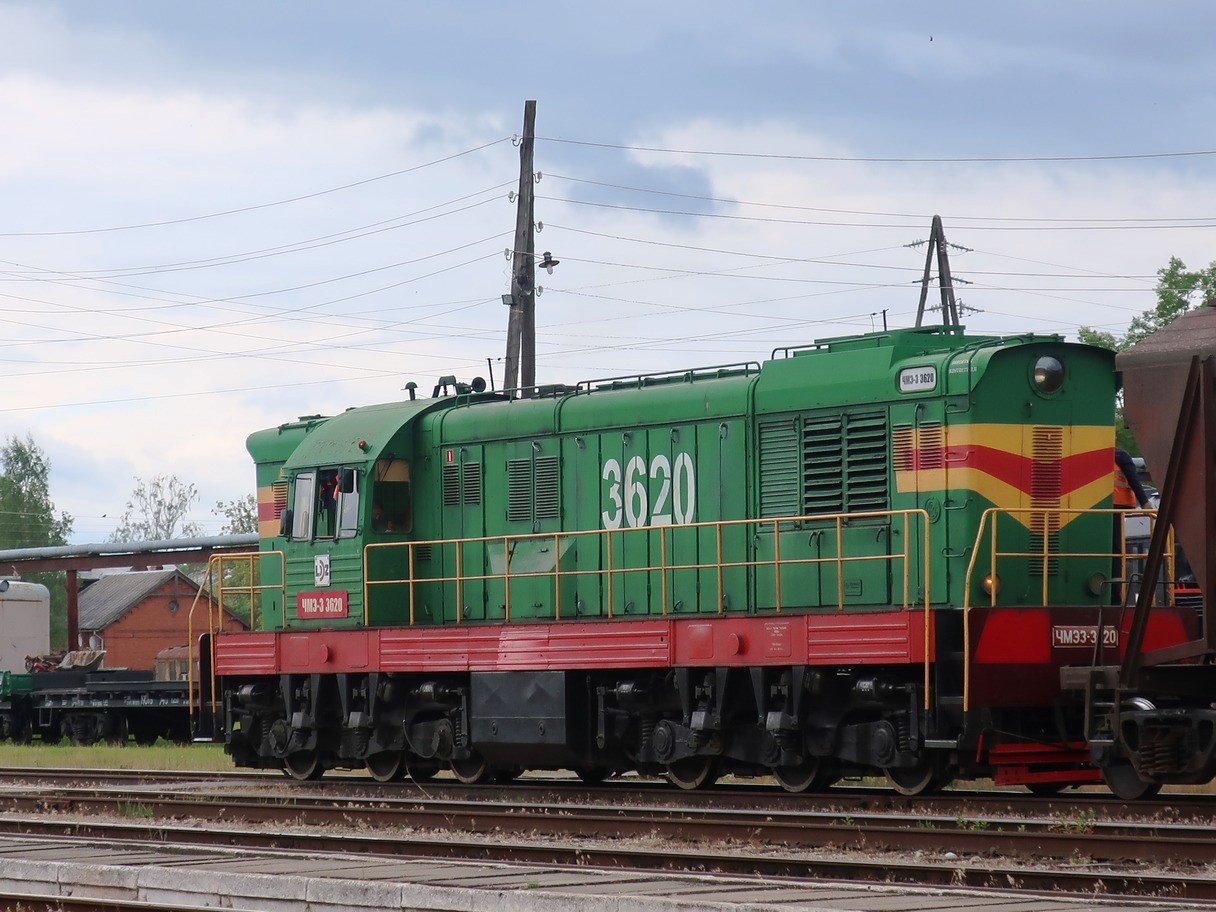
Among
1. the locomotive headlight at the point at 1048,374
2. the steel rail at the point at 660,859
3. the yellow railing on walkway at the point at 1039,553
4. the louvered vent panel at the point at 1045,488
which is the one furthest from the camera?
the louvered vent panel at the point at 1045,488

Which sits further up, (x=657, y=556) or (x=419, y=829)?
(x=657, y=556)

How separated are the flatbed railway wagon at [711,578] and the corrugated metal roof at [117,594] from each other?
51831mm

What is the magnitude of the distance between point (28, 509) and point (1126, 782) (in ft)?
290

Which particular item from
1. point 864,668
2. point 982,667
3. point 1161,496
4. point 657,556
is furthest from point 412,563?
point 1161,496

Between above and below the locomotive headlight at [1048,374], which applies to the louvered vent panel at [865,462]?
below

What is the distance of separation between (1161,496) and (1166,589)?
2225 millimetres

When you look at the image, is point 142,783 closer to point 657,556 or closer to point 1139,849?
point 657,556

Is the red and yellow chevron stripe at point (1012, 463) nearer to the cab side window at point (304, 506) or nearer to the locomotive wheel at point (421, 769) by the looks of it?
the locomotive wheel at point (421, 769)

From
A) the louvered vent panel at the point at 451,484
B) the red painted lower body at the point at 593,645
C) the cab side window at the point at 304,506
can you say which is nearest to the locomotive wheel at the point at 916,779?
the red painted lower body at the point at 593,645

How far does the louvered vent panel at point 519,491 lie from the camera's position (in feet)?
58.7

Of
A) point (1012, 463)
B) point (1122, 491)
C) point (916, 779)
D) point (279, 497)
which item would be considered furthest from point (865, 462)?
point (279, 497)

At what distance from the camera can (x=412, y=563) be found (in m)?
18.3

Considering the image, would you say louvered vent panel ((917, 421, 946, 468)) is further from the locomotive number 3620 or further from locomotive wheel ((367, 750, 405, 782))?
locomotive wheel ((367, 750, 405, 782))

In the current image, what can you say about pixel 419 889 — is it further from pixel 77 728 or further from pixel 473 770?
pixel 77 728
